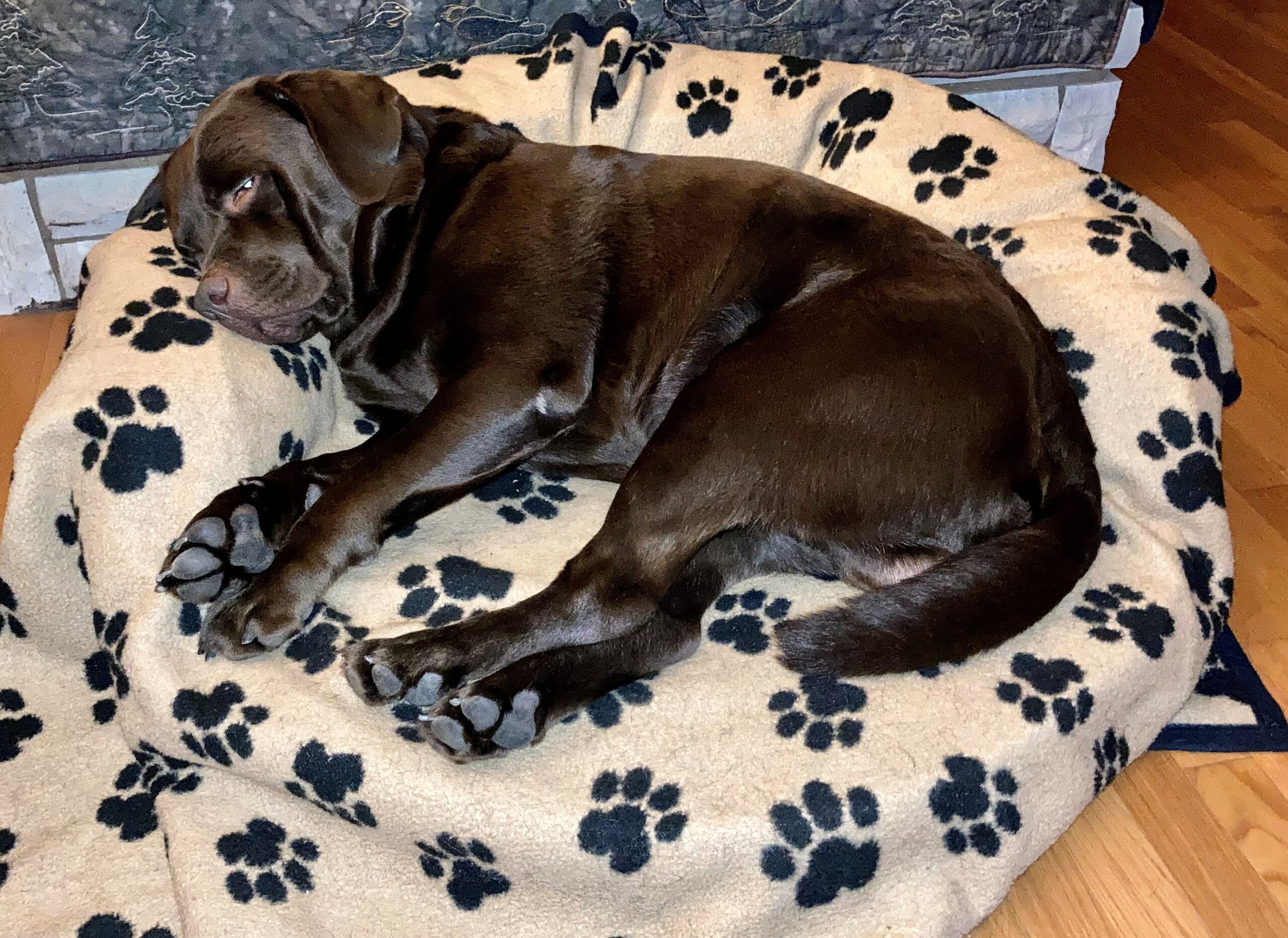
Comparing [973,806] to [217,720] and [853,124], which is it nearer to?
[217,720]

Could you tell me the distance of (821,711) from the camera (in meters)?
1.68

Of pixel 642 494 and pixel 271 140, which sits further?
pixel 271 140

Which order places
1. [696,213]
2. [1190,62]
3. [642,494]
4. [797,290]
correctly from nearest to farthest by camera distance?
[642,494], [797,290], [696,213], [1190,62]

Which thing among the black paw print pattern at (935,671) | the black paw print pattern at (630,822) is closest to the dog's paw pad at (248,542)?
the black paw print pattern at (630,822)

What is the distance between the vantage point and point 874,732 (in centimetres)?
163

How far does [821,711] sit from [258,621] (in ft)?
3.02

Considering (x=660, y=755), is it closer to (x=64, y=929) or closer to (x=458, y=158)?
(x=64, y=929)

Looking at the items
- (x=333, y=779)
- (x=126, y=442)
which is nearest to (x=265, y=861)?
(x=333, y=779)

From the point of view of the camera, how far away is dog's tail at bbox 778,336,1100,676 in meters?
1.50

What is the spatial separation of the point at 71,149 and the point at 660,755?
2.23 meters

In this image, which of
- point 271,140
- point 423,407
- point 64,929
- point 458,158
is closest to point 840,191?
point 458,158

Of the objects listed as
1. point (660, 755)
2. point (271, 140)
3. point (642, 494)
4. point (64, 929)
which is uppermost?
point (271, 140)

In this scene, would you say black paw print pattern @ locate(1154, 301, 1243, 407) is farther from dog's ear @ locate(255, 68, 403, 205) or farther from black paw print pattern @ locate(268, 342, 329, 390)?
black paw print pattern @ locate(268, 342, 329, 390)

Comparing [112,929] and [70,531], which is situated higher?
[70,531]
